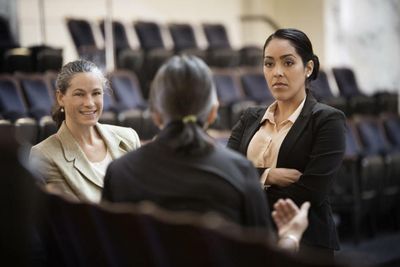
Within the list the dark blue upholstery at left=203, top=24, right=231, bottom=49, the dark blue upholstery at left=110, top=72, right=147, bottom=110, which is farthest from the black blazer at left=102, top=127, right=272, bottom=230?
the dark blue upholstery at left=203, top=24, right=231, bottom=49

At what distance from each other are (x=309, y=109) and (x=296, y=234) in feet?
1.71

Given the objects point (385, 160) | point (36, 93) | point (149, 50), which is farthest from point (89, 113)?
point (149, 50)

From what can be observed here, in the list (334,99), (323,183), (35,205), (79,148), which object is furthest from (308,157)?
(334,99)

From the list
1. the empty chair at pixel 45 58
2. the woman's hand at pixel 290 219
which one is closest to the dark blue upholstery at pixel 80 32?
the empty chair at pixel 45 58

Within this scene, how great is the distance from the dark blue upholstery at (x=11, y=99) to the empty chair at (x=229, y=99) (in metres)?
Answer: 1.36

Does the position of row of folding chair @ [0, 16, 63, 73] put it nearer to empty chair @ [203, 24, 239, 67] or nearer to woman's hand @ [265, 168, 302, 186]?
empty chair @ [203, 24, 239, 67]

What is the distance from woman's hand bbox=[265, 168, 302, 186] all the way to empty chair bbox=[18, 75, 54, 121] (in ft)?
10.7

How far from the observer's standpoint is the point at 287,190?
6.05ft

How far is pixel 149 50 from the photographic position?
21.8 ft

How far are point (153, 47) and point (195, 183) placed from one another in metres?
5.56

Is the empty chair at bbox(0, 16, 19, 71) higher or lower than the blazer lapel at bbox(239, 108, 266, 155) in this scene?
lower

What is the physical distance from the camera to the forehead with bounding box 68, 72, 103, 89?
6.73 ft

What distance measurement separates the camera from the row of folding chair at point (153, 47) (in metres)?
6.38

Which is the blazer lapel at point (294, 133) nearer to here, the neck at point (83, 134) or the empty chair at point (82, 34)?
the neck at point (83, 134)
